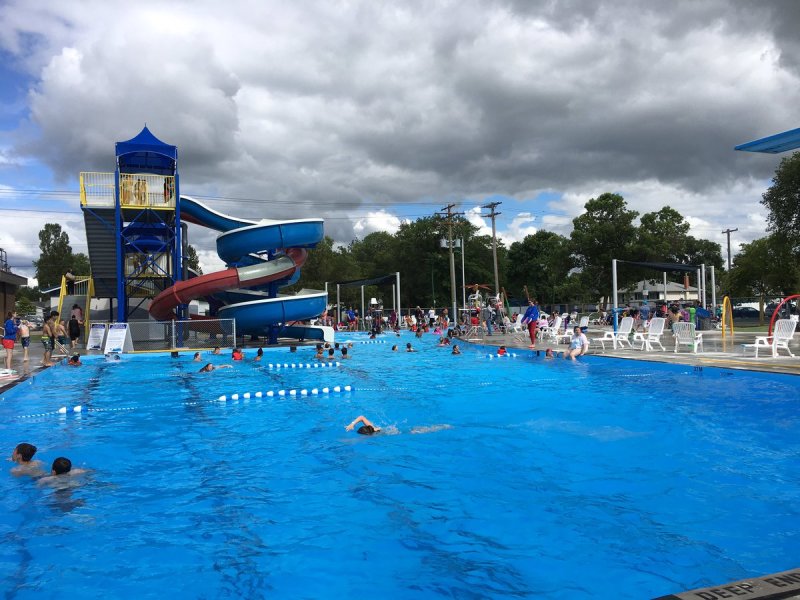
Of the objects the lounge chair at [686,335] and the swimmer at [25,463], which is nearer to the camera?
the swimmer at [25,463]

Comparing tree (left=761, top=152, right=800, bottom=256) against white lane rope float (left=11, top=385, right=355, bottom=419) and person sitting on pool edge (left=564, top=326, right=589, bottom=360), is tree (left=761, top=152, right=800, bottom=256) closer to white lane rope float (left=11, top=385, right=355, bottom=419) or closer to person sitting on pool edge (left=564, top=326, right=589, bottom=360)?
person sitting on pool edge (left=564, top=326, right=589, bottom=360)

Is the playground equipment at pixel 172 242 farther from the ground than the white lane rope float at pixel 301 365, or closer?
farther from the ground

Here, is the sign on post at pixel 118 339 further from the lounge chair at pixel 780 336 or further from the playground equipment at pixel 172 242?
the lounge chair at pixel 780 336

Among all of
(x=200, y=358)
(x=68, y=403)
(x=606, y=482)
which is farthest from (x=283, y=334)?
(x=606, y=482)

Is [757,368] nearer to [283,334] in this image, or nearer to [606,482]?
[606,482]

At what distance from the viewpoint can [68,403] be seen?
1162 centimetres

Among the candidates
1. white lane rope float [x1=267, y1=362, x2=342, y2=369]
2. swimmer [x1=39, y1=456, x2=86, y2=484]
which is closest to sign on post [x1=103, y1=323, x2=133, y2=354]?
white lane rope float [x1=267, y1=362, x2=342, y2=369]

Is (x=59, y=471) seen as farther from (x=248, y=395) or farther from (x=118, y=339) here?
(x=118, y=339)

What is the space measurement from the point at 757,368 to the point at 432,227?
52622mm

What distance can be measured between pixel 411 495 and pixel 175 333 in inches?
665

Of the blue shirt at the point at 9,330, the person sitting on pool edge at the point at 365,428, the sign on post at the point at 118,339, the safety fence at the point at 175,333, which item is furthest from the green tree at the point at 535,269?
the person sitting on pool edge at the point at 365,428

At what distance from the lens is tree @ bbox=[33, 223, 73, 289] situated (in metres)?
77.3

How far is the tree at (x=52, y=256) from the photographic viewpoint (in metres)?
77.3

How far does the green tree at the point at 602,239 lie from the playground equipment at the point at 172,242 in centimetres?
2401
